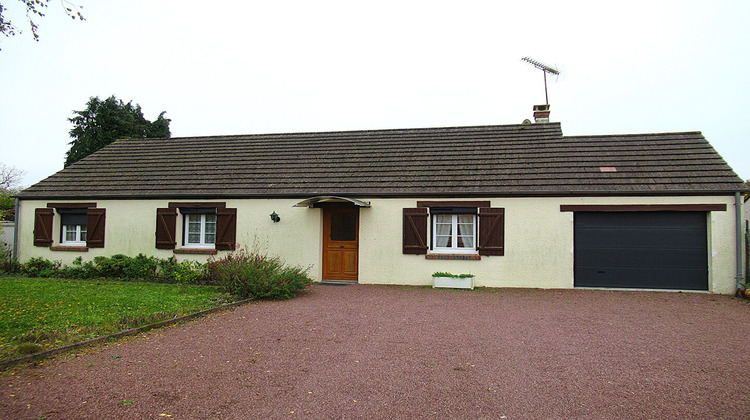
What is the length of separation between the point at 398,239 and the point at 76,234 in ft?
34.2

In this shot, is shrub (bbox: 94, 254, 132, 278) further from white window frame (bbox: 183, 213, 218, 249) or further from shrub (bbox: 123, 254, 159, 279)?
white window frame (bbox: 183, 213, 218, 249)

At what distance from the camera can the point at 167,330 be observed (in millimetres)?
6465

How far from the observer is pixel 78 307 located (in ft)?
25.8

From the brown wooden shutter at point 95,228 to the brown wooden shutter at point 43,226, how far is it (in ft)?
4.47

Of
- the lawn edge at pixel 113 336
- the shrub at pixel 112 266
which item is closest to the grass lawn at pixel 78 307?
the lawn edge at pixel 113 336

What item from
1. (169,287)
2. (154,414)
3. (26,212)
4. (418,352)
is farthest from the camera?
(26,212)

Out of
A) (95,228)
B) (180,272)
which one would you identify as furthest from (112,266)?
(180,272)

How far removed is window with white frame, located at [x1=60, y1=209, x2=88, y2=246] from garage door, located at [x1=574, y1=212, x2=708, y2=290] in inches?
578

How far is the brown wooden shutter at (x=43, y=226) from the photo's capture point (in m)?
13.7

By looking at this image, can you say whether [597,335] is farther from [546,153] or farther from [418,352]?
[546,153]

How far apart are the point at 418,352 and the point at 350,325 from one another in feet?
5.78

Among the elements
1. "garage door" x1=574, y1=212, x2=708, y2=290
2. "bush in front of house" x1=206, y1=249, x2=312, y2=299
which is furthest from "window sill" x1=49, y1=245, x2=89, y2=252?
"garage door" x1=574, y1=212, x2=708, y2=290

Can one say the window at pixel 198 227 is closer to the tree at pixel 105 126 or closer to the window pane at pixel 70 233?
the window pane at pixel 70 233

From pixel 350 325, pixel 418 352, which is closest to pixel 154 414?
pixel 418 352
